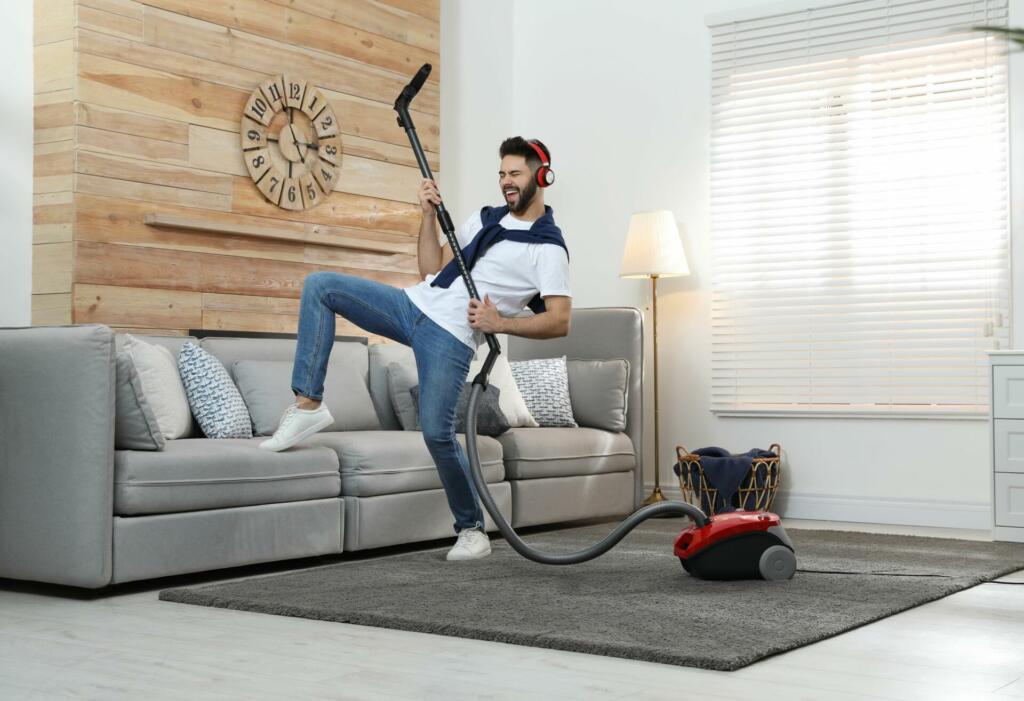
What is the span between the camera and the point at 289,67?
16.5 ft

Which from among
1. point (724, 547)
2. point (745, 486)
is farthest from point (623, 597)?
point (745, 486)

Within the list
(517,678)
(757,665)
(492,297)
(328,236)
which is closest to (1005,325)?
(492,297)

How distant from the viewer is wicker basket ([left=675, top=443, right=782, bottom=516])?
5223 mm

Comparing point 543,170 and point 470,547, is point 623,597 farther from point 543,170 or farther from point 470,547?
point 543,170

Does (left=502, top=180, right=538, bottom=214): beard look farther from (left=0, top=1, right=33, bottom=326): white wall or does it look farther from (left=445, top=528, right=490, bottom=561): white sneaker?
(left=0, top=1, right=33, bottom=326): white wall

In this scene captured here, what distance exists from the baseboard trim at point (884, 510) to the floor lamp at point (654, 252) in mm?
609

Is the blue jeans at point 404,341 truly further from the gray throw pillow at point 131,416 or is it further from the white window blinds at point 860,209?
the white window blinds at point 860,209

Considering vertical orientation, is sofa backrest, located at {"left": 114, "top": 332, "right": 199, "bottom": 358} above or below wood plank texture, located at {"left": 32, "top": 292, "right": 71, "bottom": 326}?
below

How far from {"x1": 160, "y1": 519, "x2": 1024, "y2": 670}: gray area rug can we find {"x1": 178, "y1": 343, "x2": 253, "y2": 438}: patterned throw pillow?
61cm

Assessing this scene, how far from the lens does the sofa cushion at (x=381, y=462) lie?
12.6ft

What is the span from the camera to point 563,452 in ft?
15.9

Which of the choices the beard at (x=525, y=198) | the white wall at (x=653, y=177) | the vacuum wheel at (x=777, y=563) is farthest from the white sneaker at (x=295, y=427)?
the white wall at (x=653, y=177)

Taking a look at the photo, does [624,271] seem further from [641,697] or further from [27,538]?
[641,697]

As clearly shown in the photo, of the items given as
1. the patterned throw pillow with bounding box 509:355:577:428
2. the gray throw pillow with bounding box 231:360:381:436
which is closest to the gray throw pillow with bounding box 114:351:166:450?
the gray throw pillow with bounding box 231:360:381:436
